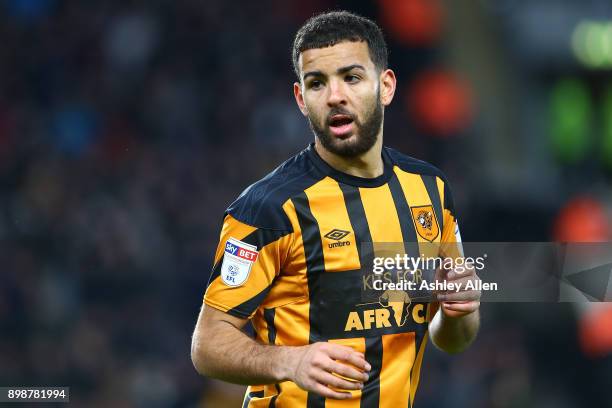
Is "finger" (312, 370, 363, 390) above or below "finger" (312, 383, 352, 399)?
above

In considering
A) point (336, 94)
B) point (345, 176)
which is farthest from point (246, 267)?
point (336, 94)

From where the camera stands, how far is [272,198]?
3.42 m

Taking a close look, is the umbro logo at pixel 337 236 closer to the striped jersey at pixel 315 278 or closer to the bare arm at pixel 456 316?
the striped jersey at pixel 315 278

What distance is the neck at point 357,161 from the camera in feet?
11.8

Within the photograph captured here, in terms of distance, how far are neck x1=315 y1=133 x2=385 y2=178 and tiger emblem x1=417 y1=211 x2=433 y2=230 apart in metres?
0.21

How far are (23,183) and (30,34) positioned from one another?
216 centimetres

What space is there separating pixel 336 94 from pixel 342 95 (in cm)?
2

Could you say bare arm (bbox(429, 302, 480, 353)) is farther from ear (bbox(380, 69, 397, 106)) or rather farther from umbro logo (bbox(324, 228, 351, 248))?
ear (bbox(380, 69, 397, 106))

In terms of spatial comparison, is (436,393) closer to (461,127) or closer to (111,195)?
Answer: (111,195)

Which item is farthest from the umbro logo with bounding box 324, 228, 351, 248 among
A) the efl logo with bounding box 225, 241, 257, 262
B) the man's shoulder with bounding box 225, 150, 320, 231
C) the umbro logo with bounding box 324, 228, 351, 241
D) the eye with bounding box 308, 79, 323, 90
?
the eye with bounding box 308, 79, 323, 90

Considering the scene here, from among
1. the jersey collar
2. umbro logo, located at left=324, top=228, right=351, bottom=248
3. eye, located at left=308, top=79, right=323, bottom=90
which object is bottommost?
umbro logo, located at left=324, top=228, right=351, bottom=248

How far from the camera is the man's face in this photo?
Result: 3479 mm

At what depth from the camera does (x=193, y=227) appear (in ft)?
30.9

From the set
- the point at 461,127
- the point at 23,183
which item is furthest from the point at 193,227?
the point at 461,127
